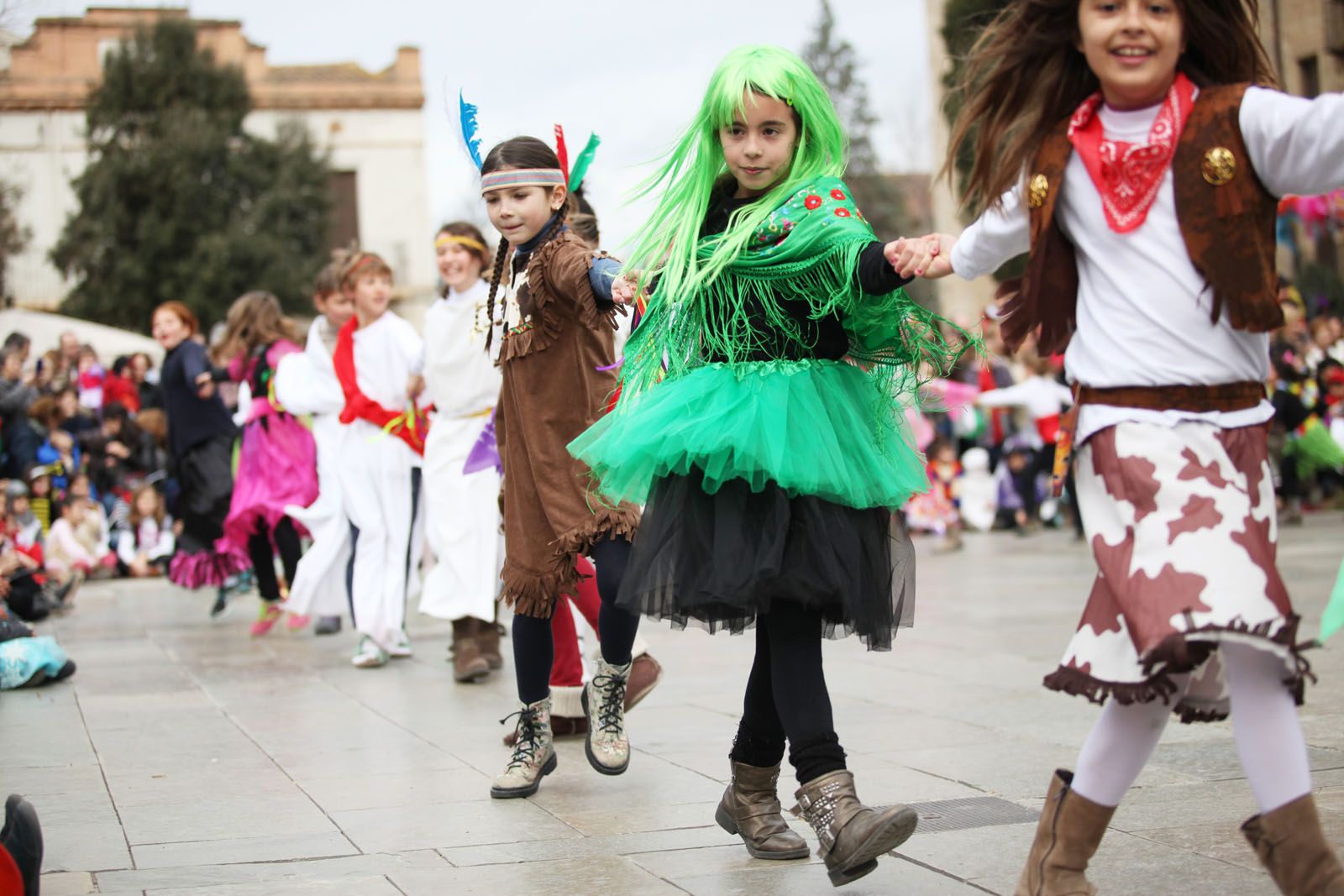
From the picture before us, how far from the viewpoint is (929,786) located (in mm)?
4453

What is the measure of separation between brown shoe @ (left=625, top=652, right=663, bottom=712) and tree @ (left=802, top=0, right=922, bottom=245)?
4623 centimetres

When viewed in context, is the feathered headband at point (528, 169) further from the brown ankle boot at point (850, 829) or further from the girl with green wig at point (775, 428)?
the brown ankle boot at point (850, 829)

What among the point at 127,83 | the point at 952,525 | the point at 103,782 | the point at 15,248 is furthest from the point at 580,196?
the point at 127,83

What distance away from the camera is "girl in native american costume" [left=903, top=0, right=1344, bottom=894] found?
9.09 ft

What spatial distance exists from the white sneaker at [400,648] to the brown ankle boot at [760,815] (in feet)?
14.4

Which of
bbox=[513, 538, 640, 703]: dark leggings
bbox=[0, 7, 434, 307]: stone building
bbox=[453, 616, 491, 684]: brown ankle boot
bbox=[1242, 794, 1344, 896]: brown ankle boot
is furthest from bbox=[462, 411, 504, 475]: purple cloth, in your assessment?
bbox=[0, 7, 434, 307]: stone building

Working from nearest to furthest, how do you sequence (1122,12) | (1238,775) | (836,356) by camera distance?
1. (1122,12)
2. (836,356)
3. (1238,775)

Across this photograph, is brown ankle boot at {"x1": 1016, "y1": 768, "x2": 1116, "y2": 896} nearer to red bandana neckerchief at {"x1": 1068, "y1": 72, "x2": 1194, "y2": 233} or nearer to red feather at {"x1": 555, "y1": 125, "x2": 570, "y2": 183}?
red bandana neckerchief at {"x1": 1068, "y1": 72, "x2": 1194, "y2": 233}

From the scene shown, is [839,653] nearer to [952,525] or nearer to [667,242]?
[667,242]

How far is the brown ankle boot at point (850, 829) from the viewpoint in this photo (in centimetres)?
335

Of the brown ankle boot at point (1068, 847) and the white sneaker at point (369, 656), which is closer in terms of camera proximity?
the brown ankle boot at point (1068, 847)

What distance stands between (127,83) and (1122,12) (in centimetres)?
3815

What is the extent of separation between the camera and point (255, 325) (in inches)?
388

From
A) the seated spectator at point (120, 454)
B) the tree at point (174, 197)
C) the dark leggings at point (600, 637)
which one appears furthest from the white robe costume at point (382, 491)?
the tree at point (174, 197)
